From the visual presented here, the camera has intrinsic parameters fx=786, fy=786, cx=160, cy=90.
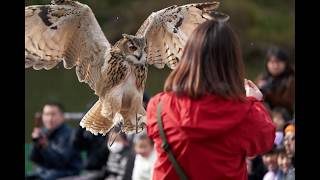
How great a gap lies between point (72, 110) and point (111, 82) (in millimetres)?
7909

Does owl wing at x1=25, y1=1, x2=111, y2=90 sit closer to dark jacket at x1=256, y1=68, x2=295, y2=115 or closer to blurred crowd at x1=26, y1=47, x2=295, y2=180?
blurred crowd at x1=26, y1=47, x2=295, y2=180

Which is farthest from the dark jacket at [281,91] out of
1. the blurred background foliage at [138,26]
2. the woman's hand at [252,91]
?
the blurred background foliage at [138,26]

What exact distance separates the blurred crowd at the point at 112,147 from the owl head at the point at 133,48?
1804 mm

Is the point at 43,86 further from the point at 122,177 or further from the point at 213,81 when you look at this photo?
the point at 213,81

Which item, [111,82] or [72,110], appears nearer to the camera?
[111,82]

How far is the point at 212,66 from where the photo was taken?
293cm

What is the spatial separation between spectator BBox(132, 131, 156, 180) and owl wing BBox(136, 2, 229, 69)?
1544mm

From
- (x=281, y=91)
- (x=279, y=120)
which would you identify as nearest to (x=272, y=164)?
(x=279, y=120)

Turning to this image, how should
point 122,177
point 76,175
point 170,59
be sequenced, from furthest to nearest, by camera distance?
point 76,175 → point 122,177 → point 170,59

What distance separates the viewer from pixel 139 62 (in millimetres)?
3699

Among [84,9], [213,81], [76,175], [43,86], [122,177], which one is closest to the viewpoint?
[213,81]

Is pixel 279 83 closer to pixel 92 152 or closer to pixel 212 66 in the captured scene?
pixel 92 152

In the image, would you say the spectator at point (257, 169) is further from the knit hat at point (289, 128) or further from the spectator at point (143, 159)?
the spectator at point (143, 159)
